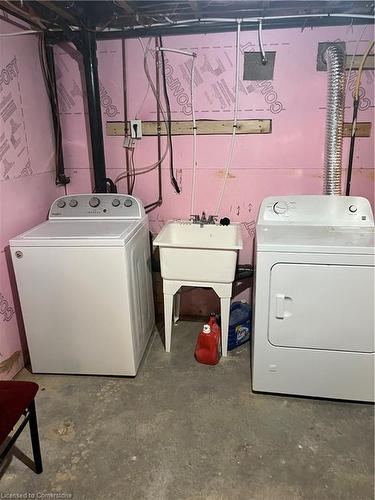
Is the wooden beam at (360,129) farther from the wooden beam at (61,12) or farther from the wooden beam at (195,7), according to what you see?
the wooden beam at (61,12)

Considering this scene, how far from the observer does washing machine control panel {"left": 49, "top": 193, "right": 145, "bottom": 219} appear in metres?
2.40

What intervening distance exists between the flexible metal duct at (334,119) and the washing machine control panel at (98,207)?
4.11ft

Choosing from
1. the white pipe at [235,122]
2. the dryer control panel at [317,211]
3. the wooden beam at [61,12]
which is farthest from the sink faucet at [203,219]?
the wooden beam at [61,12]

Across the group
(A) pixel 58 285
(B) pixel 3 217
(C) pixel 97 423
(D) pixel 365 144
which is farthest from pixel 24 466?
(D) pixel 365 144

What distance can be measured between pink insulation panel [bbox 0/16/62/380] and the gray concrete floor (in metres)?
0.34

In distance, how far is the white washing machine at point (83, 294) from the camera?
76.9 inches

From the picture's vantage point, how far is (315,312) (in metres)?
1.83

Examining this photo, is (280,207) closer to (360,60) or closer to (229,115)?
(229,115)

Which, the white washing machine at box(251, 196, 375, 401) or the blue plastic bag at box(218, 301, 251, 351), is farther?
the blue plastic bag at box(218, 301, 251, 351)

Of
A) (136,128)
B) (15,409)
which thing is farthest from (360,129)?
(15,409)

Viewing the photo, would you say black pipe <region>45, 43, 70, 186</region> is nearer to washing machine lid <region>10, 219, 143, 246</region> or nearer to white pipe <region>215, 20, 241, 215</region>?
washing machine lid <region>10, 219, 143, 246</region>

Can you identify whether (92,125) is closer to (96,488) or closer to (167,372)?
(167,372)

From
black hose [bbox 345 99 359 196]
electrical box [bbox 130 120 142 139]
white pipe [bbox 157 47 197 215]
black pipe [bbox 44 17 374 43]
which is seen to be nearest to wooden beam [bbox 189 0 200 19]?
black pipe [bbox 44 17 374 43]

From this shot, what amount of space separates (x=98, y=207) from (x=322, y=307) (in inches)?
60.8
